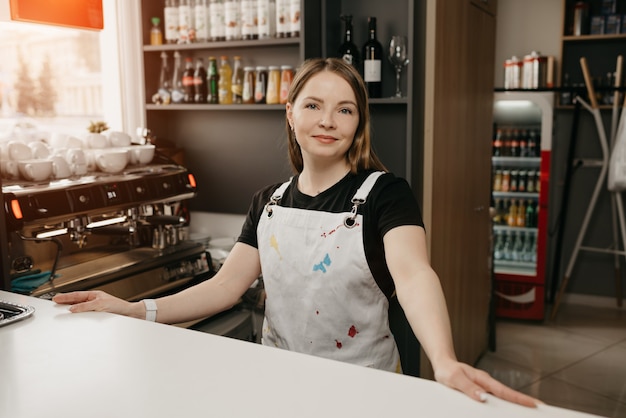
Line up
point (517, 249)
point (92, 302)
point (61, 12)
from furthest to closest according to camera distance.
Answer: point (517, 249) → point (61, 12) → point (92, 302)

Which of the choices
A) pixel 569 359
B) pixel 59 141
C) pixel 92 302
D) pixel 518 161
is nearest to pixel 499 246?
pixel 518 161

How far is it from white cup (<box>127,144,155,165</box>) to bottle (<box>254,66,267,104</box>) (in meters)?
0.68

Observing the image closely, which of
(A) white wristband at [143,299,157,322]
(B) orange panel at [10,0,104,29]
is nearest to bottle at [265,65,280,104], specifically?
(B) orange panel at [10,0,104,29]

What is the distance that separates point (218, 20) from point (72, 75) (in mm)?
820

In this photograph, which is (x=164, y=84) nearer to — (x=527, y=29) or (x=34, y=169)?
(x=34, y=169)

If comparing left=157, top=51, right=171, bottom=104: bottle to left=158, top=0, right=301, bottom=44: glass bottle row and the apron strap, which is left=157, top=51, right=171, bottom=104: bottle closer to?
left=158, top=0, right=301, bottom=44: glass bottle row

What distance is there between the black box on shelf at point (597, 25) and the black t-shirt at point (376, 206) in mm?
3843

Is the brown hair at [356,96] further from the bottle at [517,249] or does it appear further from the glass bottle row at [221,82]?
the bottle at [517,249]

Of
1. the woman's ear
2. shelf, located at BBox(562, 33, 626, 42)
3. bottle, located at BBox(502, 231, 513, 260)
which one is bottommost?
bottle, located at BBox(502, 231, 513, 260)

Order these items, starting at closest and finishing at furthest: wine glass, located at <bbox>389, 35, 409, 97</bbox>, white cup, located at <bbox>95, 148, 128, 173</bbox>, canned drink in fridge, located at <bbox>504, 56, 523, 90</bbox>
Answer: white cup, located at <bbox>95, 148, 128, 173</bbox>, wine glass, located at <bbox>389, 35, 409, 97</bbox>, canned drink in fridge, located at <bbox>504, 56, 523, 90</bbox>

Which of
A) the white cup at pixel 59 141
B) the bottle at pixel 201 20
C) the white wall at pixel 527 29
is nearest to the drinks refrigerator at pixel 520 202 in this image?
the white wall at pixel 527 29

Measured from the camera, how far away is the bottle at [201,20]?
11.0 feet

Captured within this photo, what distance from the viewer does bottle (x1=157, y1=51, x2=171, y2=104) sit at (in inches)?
137

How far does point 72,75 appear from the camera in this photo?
3387mm
